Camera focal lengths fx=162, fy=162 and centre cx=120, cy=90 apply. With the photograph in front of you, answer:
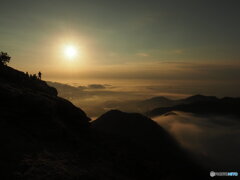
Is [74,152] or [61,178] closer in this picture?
[61,178]

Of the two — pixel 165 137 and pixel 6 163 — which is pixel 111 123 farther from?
pixel 6 163

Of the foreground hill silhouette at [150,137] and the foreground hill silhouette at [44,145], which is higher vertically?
the foreground hill silhouette at [44,145]

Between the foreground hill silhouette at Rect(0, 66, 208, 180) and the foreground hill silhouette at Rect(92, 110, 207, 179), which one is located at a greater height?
the foreground hill silhouette at Rect(0, 66, 208, 180)

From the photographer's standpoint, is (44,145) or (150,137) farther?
(150,137)

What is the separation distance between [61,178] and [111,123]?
441 feet

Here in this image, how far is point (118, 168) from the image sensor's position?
40.8 metres

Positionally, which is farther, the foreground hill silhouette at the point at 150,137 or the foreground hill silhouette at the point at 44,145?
the foreground hill silhouette at the point at 150,137

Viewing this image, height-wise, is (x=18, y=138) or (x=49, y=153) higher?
(x=18, y=138)

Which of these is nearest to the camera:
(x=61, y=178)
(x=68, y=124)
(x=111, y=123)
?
(x=61, y=178)

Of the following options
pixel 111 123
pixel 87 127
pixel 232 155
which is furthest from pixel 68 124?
pixel 232 155

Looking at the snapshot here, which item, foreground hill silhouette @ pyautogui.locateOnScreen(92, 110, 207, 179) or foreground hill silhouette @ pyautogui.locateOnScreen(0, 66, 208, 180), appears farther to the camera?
foreground hill silhouette @ pyautogui.locateOnScreen(92, 110, 207, 179)

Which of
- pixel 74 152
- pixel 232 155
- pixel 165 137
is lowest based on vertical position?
pixel 232 155

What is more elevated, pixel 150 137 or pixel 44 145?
pixel 44 145

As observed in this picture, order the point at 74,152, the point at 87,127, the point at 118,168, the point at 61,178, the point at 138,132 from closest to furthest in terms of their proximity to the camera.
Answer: the point at 61,178, the point at 74,152, the point at 118,168, the point at 87,127, the point at 138,132
